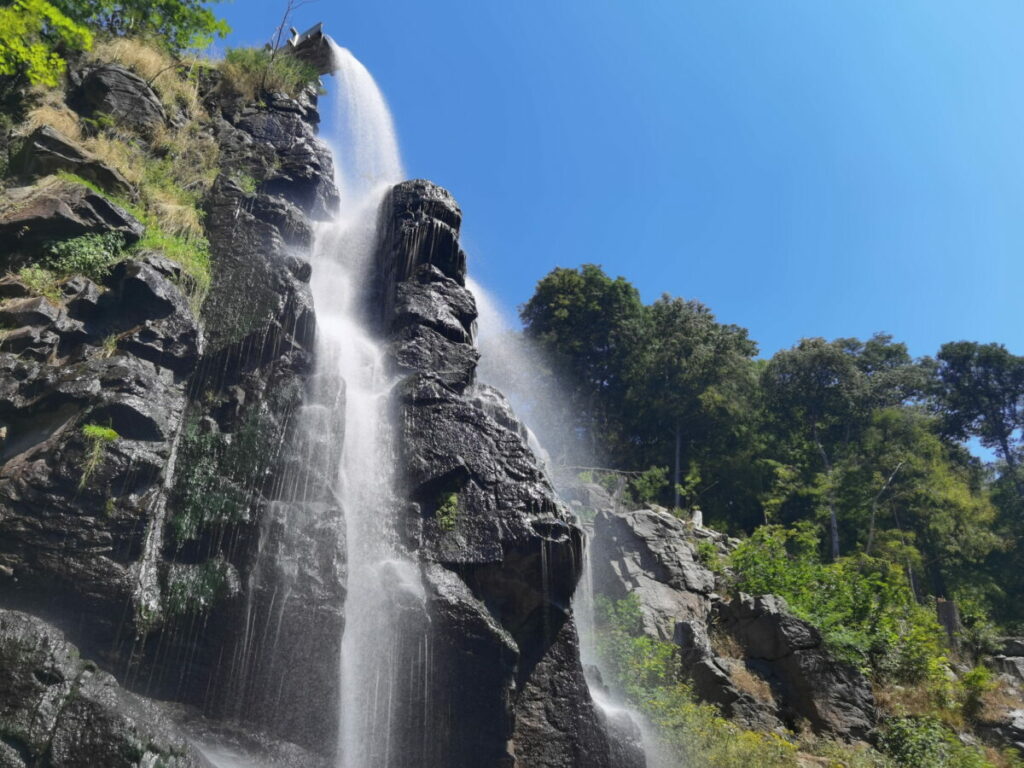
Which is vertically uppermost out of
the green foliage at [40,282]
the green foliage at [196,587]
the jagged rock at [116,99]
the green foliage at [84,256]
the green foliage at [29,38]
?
the jagged rock at [116,99]

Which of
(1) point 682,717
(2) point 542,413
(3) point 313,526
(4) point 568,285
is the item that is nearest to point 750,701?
(1) point 682,717

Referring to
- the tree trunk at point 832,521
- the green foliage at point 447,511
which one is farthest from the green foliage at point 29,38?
the tree trunk at point 832,521

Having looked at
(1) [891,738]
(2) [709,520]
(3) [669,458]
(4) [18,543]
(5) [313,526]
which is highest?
(3) [669,458]

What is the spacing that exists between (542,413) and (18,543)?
23.7 meters

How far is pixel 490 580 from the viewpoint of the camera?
10.8 metres

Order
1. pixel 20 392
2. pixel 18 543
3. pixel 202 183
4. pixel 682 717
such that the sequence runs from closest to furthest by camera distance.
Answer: pixel 18 543 < pixel 20 392 < pixel 682 717 < pixel 202 183

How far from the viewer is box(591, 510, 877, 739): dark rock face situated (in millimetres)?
13531

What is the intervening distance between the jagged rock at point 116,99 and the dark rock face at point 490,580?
8.26m

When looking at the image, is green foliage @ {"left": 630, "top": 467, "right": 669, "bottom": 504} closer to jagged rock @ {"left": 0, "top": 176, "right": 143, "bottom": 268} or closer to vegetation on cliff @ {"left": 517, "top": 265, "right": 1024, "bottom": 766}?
vegetation on cliff @ {"left": 517, "top": 265, "right": 1024, "bottom": 766}

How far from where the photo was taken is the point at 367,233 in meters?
18.1

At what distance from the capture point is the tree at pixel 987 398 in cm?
3781

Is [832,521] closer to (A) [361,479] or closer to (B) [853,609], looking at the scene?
(B) [853,609]

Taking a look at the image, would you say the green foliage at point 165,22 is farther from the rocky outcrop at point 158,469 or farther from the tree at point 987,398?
the tree at point 987,398

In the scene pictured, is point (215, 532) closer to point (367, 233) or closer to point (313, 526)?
point (313, 526)
